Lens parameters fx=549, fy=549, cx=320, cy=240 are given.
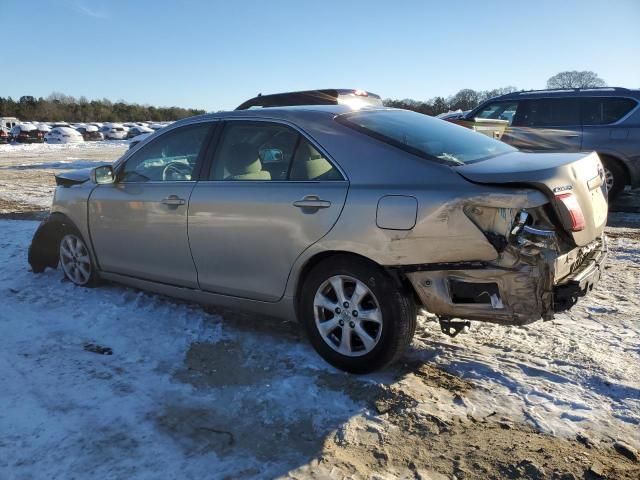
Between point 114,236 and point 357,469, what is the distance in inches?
119

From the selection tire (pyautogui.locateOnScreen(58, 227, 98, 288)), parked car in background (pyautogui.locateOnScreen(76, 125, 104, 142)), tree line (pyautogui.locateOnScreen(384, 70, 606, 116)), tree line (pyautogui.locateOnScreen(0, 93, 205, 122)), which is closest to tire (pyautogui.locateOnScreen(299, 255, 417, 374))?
tire (pyautogui.locateOnScreen(58, 227, 98, 288))

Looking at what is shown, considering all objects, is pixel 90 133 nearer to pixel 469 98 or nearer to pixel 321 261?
pixel 469 98

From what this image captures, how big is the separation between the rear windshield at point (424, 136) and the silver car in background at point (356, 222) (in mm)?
16

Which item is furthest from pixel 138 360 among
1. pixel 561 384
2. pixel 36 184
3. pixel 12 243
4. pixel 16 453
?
pixel 36 184

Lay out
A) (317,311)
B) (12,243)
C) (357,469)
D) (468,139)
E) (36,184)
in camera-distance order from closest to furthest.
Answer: (357,469) → (317,311) → (468,139) → (12,243) → (36,184)

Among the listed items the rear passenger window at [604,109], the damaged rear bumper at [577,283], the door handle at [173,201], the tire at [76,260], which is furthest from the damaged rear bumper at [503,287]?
the rear passenger window at [604,109]

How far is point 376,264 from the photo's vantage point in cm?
327

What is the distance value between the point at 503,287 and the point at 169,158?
2.85 meters

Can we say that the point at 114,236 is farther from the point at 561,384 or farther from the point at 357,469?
the point at 561,384

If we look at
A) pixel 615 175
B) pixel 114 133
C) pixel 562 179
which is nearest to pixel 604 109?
pixel 615 175

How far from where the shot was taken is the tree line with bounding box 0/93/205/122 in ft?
205

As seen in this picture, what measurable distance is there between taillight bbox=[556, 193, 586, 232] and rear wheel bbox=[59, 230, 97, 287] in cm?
392

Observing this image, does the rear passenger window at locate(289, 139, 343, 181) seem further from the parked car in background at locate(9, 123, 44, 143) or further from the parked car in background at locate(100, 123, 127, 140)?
the parked car in background at locate(100, 123, 127, 140)

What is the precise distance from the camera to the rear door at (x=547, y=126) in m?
8.64
